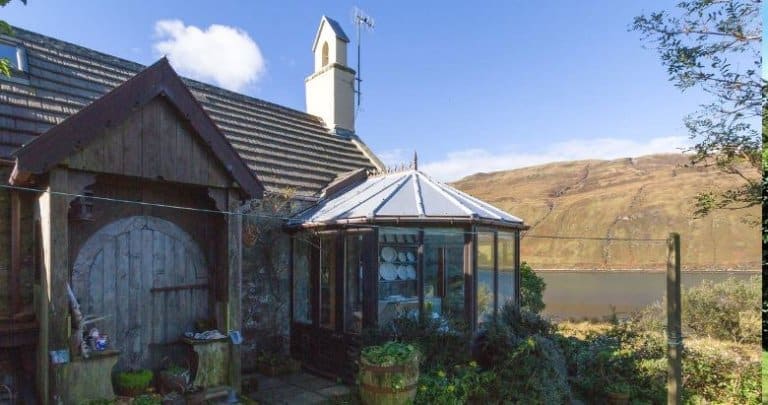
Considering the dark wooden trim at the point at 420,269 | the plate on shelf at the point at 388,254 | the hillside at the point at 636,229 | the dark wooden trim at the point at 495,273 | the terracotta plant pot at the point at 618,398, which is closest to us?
the dark wooden trim at the point at 420,269

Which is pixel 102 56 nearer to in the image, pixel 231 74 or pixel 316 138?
pixel 231 74

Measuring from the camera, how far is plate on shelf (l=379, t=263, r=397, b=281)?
7.34 metres

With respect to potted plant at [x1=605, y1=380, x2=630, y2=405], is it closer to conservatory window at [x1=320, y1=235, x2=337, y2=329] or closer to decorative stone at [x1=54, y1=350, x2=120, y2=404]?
conservatory window at [x1=320, y1=235, x2=337, y2=329]

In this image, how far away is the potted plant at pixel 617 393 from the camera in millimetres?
7422

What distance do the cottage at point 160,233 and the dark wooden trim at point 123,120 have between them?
2 centimetres

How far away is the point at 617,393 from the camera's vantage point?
743cm

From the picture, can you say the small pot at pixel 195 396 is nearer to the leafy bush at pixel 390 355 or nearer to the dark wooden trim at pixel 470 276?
the leafy bush at pixel 390 355

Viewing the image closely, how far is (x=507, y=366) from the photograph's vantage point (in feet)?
22.4

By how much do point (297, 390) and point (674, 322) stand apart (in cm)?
577

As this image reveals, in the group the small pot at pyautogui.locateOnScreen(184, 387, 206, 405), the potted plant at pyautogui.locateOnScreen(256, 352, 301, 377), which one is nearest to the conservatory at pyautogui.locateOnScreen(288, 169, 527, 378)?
the potted plant at pyautogui.locateOnScreen(256, 352, 301, 377)

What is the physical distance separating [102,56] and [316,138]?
516 centimetres

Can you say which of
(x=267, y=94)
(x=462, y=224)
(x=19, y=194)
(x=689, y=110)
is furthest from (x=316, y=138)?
(x=689, y=110)

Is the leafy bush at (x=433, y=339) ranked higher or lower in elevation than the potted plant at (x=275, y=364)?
higher

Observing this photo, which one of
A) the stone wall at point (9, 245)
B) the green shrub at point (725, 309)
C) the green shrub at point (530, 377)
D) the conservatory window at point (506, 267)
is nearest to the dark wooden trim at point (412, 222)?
the conservatory window at point (506, 267)
